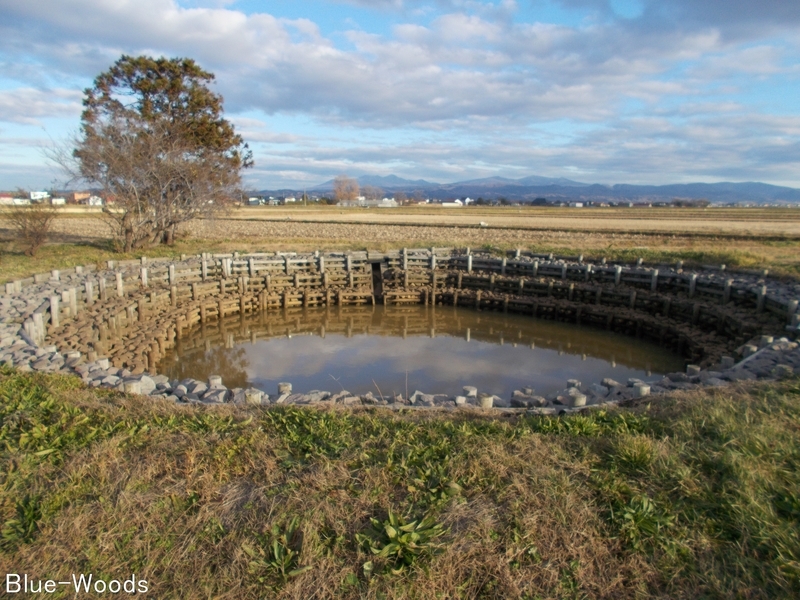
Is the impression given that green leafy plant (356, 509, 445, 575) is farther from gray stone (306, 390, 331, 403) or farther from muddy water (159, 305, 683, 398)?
muddy water (159, 305, 683, 398)

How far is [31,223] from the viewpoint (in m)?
21.6

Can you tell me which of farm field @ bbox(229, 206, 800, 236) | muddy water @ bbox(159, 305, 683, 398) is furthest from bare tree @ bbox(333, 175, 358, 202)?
muddy water @ bbox(159, 305, 683, 398)

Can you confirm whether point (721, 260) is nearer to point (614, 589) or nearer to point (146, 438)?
point (614, 589)

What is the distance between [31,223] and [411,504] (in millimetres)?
23664

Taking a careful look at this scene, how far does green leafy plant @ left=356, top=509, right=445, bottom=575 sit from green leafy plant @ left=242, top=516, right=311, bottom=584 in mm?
485

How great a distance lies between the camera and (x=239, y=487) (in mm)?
4629

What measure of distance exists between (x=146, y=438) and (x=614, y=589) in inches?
178

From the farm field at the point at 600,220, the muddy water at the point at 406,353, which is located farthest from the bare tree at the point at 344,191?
the muddy water at the point at 406,353

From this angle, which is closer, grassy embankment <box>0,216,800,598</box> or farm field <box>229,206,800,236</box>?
grassy embankment <box>0,216,800,598</box>

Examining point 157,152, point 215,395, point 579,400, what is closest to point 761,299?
point 579,400

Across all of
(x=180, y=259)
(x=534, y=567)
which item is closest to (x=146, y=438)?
(x=534, y=567)

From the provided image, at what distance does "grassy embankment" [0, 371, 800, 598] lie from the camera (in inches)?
146

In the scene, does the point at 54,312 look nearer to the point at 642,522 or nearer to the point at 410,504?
the point at 410,504

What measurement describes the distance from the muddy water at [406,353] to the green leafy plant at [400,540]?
5625mm
